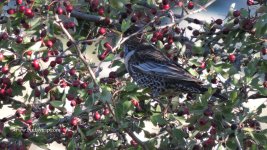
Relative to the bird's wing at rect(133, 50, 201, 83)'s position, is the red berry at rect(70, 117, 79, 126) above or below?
above

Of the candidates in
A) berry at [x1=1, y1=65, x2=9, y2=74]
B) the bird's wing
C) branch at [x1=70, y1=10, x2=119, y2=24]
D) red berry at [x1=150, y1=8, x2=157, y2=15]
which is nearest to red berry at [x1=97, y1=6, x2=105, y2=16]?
branch at [x1=70, y1=10, x2=119, y2=24]

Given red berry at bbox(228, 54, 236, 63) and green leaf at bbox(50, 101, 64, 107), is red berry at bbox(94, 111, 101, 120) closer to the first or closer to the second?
green leaf at bbox(50, 101, 64, 107)

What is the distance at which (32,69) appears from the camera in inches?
149

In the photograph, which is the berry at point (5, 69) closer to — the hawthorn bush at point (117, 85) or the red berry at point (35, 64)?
the hawthorn bush at point (117, 85)

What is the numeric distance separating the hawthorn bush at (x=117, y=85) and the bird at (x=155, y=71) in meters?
0.10

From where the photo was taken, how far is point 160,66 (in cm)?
482

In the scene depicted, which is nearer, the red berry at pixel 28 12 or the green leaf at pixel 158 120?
the green leaf at pixel 158 120

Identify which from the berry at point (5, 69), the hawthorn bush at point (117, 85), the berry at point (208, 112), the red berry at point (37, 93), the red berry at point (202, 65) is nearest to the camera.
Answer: the berry at point (208, 112)

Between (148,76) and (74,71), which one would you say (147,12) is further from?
(74,71)

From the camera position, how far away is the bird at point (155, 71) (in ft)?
14.3

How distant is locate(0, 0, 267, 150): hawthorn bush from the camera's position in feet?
11.5

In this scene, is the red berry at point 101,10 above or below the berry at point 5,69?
above

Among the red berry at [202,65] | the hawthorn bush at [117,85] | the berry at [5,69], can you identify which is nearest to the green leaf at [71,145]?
the hawthorn bush at [117,85]

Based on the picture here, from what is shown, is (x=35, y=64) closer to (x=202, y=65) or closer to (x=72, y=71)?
(x=72, y=71)
